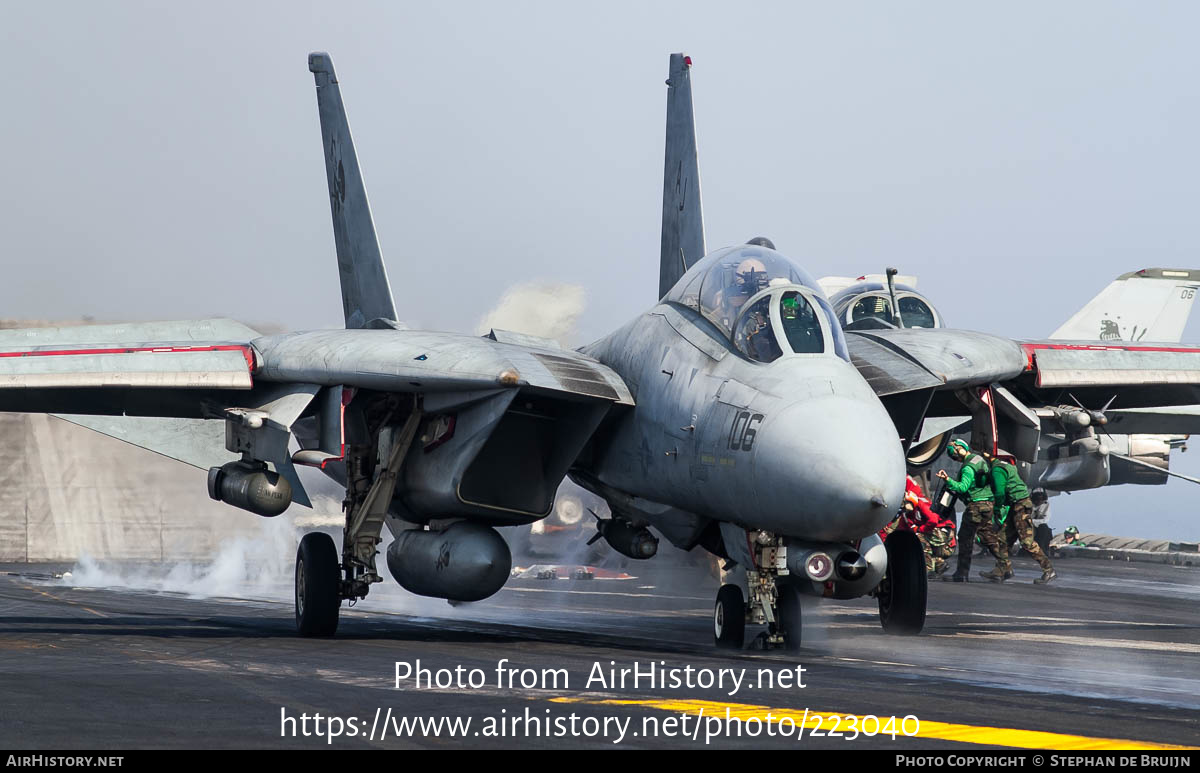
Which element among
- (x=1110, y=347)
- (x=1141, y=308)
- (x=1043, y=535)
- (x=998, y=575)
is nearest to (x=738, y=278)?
(x=1110, y=347)

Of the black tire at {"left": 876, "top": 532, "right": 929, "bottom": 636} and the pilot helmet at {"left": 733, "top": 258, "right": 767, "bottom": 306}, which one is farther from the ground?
the pilot helmet at {"left": 733, "top": 258, "right": 767, "bottom": 306}

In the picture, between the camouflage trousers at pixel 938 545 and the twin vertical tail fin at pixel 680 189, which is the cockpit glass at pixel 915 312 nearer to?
the twin vertical tail fin at pixel 680 189

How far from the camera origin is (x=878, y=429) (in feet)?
33.4

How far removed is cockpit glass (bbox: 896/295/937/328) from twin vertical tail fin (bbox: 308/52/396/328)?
24.0 feet

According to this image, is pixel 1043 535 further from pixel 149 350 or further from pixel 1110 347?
pixel 149 350

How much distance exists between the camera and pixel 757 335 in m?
11.4

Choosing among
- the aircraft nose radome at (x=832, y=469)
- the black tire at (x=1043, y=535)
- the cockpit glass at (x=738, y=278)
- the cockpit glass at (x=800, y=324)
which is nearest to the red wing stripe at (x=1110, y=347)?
the cockpit glass at (x=738, y=278)

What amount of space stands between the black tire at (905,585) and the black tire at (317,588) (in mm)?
5419

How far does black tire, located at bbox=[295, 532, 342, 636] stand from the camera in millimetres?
13258

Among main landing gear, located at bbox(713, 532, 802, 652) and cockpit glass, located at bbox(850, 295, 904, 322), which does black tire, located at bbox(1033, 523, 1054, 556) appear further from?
main landing gear, located at bbox(713, 532, 802, 652)

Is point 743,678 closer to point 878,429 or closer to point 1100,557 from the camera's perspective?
point 878,429

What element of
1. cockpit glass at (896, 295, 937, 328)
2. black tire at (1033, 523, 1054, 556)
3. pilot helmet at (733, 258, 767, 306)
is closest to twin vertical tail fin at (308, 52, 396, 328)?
pilot helmet at (733, 258, 767, 306)

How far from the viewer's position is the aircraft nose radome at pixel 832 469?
978 centimetres

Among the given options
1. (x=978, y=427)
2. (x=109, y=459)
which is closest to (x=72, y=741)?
(x=978, y=427)
